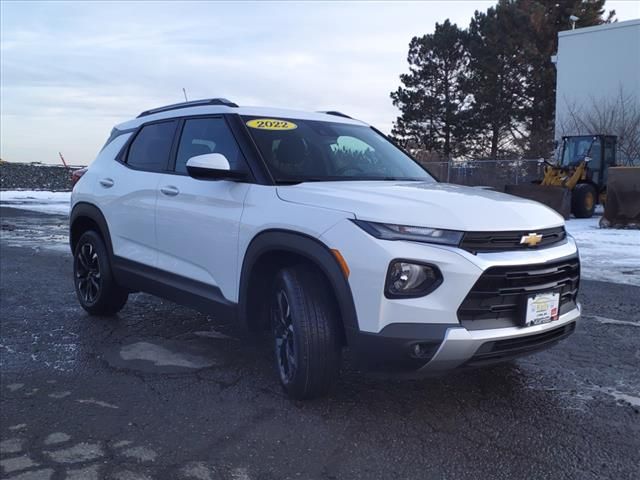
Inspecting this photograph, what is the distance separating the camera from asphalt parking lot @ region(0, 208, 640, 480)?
3.00m

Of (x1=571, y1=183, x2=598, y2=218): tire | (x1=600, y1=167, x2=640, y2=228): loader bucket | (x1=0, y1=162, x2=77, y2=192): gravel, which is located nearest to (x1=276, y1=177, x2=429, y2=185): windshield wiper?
(x1=600, y1=167, x2=640, y2=228): loader bucket

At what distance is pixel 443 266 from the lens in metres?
3.08

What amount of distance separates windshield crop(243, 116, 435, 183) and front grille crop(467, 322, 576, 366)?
1551 mm

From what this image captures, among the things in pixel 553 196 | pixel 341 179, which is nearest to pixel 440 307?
pixel 341 179

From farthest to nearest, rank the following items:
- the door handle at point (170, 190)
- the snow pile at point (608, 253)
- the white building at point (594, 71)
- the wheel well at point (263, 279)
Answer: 1. the white building at point (594, 71)
2. the snow pile at point (608, 253)
3. the door handle at point (170, 190)
4. the wheel well at point (263, 279)

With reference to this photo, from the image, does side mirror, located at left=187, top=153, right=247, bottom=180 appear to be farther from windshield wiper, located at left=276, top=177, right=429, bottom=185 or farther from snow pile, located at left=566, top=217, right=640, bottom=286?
snow pile, located at left=566, top=217, right=640, bottom=286

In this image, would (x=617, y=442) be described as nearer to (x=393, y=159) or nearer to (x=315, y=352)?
(x=315, y=352)

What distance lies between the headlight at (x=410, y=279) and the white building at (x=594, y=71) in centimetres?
2727

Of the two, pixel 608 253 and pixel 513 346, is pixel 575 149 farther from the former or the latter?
pixel 513 346

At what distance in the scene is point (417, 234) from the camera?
316 cm

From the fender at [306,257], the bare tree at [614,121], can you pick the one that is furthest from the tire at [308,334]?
the bare tree at [614,121]

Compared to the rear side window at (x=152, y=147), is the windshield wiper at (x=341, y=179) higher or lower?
lower

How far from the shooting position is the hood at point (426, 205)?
10.5 feet

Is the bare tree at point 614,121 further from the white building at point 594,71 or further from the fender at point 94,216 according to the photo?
the fender at point 94,216
